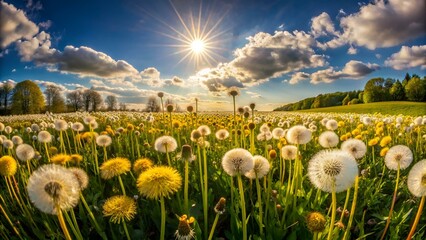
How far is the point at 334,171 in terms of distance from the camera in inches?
63.1

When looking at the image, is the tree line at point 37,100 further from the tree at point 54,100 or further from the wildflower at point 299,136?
the wildflower at point 299,136

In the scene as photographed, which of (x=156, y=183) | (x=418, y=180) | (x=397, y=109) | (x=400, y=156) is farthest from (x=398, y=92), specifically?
(x=156, y=183)

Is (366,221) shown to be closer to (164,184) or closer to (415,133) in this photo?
(164,184)

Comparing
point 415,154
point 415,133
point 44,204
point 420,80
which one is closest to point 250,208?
point 44,204

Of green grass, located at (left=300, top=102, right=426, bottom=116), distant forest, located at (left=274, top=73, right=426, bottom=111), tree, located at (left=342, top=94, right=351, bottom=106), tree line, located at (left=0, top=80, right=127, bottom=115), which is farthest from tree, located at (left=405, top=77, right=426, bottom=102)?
tree line, located at (left=0, top=80, right=127, bottom=115)

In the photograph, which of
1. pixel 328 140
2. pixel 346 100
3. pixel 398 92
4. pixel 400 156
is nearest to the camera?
pixel 400 156

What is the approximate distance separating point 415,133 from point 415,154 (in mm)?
2597

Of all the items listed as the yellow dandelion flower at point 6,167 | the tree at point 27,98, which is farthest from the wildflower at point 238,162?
the tree at point 27,98

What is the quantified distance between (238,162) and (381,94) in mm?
98280

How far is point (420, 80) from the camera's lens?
76500mm

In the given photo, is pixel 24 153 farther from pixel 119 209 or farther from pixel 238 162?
pixel 238 162

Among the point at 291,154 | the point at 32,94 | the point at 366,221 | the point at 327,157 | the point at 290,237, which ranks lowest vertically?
the point at 366,221

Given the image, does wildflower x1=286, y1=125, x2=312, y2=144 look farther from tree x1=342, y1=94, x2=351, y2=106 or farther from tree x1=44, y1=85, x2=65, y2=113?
tree x1=342, y1=94, x2=351, y2=106

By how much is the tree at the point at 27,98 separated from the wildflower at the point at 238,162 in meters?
64.7
